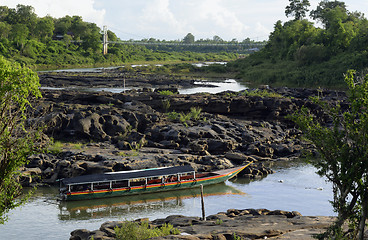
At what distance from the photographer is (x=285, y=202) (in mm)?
38031

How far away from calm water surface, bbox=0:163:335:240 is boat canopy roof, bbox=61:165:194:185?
197cm

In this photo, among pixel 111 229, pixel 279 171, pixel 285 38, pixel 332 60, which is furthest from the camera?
pixel 285 38

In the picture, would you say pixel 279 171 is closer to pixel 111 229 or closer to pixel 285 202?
pixel 285 202

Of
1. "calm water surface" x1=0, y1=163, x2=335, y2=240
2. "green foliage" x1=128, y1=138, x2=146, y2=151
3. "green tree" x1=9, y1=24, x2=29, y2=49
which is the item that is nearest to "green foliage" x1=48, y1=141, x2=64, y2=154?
"calm water surface" x1=0, y1=163, x2=335, y2=240

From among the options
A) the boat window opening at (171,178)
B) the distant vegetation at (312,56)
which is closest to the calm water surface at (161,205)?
the boat window opening at (171,178)

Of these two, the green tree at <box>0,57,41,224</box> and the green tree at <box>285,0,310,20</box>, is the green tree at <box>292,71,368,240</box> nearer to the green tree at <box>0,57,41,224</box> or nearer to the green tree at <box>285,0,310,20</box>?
the green tree at <box>0,57,41,224</box>

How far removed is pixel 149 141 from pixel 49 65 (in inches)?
4626

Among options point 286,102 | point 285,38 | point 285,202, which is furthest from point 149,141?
point 285,38

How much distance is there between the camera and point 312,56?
121750 millimetres

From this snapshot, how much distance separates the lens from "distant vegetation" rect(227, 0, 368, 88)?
109312 millimetres

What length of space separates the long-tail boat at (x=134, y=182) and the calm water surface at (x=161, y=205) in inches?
29.2

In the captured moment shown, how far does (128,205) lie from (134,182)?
8.64 ft

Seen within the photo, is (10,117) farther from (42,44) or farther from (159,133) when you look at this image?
(42,44)

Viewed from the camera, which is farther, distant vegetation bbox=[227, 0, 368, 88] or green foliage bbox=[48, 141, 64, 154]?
distant vegetation bbox=[227, 0, 368, 88]
